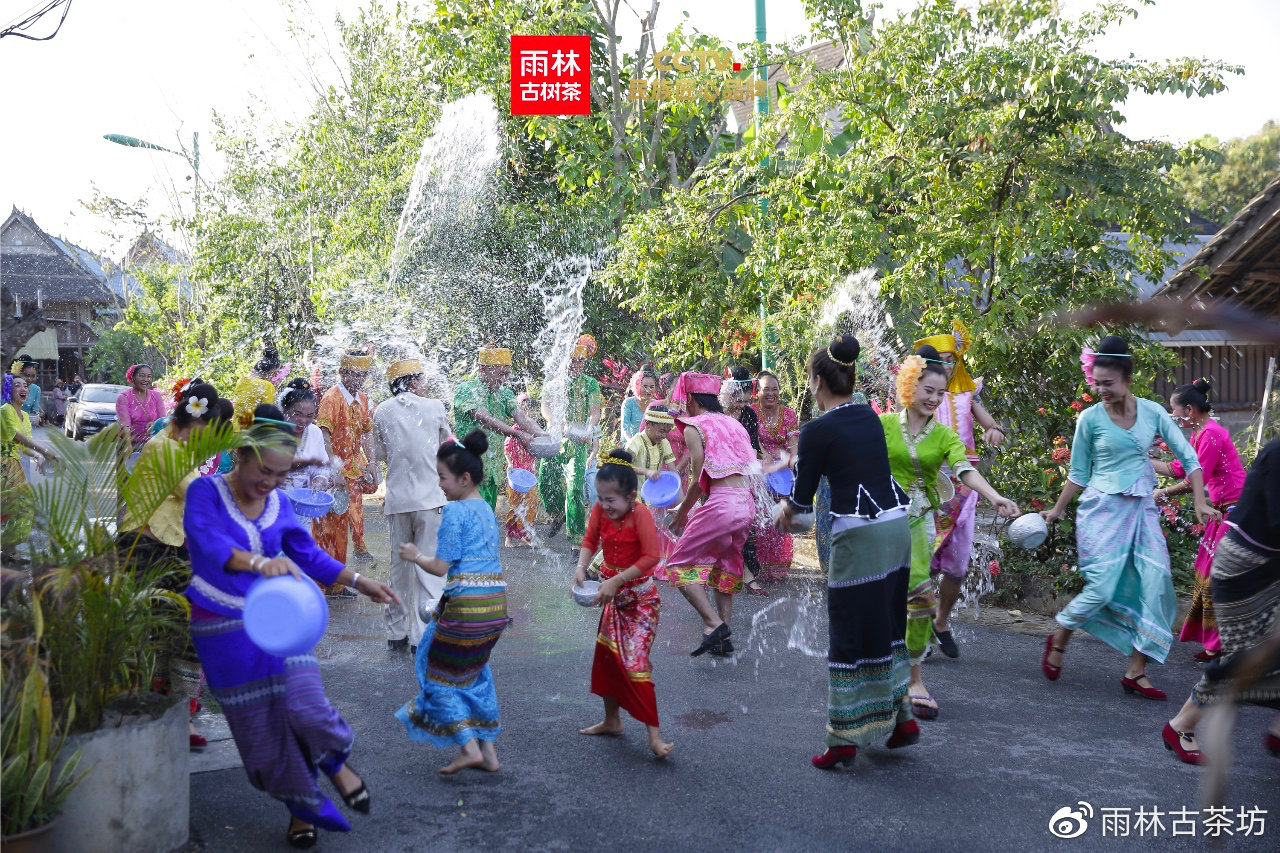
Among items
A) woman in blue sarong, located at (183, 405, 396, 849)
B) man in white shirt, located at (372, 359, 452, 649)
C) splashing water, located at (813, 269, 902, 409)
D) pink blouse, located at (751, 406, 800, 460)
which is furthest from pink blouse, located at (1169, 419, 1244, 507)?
woman in blue sarong, located at (183, 405, 396, 849)

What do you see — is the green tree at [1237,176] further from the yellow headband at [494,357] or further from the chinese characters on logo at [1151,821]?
the chinese characters on logo at [1151,821]

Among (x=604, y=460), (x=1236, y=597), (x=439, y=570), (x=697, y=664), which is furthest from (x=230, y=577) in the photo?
(x=1236, y=597)

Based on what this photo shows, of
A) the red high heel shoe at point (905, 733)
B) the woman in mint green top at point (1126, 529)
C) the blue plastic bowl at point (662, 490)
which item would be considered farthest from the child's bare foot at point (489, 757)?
the woman in mint green top at point (1126, 529)

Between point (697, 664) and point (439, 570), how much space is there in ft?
8.54

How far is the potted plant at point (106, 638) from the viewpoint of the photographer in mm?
3766

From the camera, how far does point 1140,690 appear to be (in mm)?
6152

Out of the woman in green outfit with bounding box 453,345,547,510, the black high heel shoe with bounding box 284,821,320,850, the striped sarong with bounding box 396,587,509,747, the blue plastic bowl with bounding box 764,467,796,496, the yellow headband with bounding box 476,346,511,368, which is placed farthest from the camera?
the yellow headband with bounding box 476,346,511,368

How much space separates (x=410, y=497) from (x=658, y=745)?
304 cm

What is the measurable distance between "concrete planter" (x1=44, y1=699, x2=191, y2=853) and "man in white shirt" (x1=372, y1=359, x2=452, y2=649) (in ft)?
10.7

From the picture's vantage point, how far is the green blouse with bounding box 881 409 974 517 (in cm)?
579

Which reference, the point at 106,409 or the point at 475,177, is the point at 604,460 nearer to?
the point at 475,177

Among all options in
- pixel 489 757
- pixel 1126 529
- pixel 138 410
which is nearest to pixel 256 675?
pixel 489 757

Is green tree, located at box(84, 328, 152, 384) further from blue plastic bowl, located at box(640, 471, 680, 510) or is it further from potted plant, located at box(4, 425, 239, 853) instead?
potted plant, located at box(4, 425, 239, 853)

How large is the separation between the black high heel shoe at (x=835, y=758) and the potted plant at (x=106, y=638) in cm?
273
